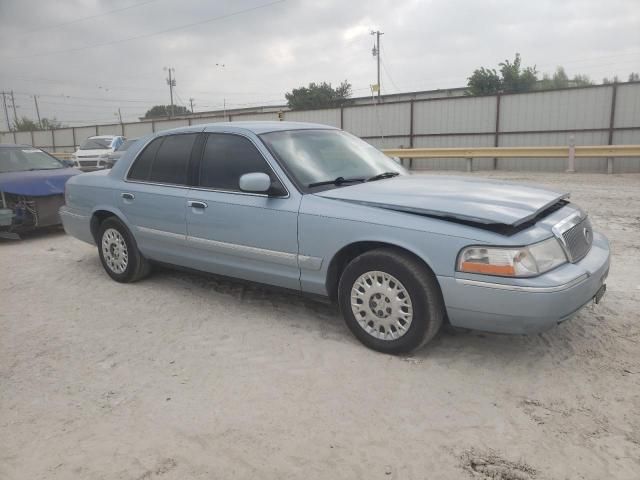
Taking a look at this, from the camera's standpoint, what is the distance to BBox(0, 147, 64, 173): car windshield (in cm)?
854

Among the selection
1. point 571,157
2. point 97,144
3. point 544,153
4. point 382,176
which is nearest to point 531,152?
point 544,153

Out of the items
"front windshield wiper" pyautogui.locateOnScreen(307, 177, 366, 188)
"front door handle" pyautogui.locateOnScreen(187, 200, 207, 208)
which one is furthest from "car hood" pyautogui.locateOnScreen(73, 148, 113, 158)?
"front windshield wiper" pyautogui.locateOnScreen(307, 177, 366, 188)

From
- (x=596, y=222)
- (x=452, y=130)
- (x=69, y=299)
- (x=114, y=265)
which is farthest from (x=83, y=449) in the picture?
(x=452, y=130)

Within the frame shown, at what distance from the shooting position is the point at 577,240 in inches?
140

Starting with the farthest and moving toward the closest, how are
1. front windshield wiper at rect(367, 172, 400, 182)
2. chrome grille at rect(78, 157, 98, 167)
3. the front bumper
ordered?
1. chrome grille at rect(78, 157, 98, 167)
2. front windshield wiper at rect(367, 172, 400, 182)
3. the front bumper

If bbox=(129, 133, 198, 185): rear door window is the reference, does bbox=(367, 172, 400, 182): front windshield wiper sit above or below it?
below

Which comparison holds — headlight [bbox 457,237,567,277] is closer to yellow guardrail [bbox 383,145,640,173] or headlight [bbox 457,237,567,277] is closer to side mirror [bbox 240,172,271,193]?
side mirror [bbox 240,172,271,193]

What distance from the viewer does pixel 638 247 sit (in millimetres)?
6145

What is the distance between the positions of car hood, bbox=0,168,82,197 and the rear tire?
2951mm

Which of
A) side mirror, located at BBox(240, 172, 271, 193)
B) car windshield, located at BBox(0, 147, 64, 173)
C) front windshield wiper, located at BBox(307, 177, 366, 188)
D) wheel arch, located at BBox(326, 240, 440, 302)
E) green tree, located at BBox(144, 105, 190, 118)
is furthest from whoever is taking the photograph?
green tree, located at BBox(144, 105, 190, 118)

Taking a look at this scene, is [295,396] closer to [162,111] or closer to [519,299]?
[519,299]

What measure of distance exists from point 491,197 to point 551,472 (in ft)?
6.10

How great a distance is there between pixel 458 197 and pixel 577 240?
0.88m

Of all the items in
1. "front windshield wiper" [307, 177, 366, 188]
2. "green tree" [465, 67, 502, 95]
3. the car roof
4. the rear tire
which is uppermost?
"green tree" [465, 67, 502, 95]
